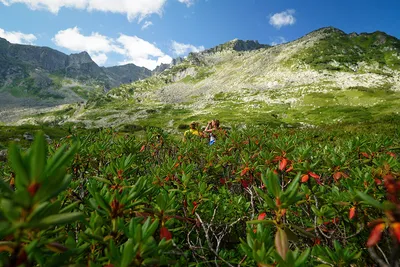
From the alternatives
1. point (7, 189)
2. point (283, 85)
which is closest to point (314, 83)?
point (283, 85)

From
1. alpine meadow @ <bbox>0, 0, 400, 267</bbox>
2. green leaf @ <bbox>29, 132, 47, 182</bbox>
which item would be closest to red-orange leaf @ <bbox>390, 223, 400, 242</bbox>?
alpine meadow @ <bbox>0, 0, 400, 267</bbox>

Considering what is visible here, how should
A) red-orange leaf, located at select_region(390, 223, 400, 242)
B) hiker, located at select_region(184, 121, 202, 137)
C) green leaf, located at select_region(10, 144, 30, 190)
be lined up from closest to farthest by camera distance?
green leaf, located at select_region(10, 144, 30, 190) < red-orange leaf, located at select_region(390, 223, 400, 242) < hiker, located at select_region(184, 121, 202, 137)

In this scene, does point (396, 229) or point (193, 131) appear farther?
point (193, 131)

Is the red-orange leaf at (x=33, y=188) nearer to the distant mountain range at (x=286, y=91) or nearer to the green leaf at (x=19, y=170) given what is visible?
the green leaf at (x=19, y=170)

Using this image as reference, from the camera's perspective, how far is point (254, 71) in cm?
14950

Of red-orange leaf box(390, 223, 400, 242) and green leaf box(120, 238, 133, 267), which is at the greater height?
red-orange leaf box(390, 223, 400, 242)

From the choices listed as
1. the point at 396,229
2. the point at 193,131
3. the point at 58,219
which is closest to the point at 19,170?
the point at 58,219

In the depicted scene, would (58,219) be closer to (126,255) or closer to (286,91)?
(126,255)

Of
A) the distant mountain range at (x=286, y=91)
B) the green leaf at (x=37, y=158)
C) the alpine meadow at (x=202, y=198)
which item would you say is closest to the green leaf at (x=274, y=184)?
the alpine meadow at (x=202, y=198)

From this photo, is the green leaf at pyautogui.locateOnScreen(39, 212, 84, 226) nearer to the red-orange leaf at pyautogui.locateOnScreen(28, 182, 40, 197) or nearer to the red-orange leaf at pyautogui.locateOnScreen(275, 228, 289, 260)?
the red-orange leaf at pyautogui.locateOnScreen(28, 182, 40, 197)

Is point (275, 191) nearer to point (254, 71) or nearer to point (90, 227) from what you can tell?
point (90, 227)

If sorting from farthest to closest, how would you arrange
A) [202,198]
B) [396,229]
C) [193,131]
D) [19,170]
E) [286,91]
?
[286,91] < [193,131] < [202,198] < [396,229] < [19,170]

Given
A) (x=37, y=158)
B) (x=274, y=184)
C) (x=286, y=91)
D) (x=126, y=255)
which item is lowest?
(x=286, y=91)

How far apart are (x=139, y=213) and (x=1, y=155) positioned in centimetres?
2018
